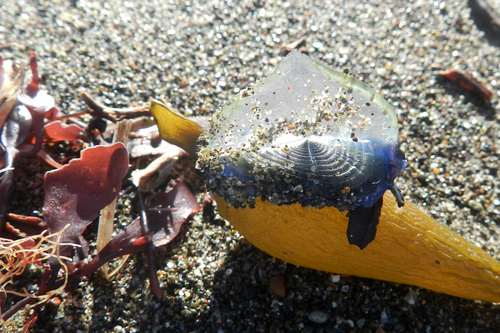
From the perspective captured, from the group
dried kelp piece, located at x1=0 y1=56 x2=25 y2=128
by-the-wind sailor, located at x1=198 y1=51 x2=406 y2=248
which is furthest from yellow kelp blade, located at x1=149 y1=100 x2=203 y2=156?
dried kelp piece, located at x1=0 y1=56 x2=25 y2=128

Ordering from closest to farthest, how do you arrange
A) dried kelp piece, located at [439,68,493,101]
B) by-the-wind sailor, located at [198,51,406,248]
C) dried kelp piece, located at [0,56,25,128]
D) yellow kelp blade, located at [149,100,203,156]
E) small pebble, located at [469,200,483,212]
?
by-the-wind sailor, located at [198,51,406,248], yellow kelp blade, located at [149,100,203,156], dried kelp piece, located at [0,56,25,128], small pebble, located at [469,200,483,212], dried kelp piece, located at [439,68,493,101]

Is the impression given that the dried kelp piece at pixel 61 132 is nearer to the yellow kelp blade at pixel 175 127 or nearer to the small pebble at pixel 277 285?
the yellow kelp blade at pixel 175 127

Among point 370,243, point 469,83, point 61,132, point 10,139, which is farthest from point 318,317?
point 469,83

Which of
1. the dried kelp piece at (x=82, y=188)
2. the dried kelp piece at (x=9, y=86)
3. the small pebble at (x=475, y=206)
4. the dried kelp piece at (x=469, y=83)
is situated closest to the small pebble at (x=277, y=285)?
the dried kelp piece at (x=82, y=188)

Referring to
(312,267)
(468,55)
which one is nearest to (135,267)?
(312,267)

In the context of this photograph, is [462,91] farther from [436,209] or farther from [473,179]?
[436,209]

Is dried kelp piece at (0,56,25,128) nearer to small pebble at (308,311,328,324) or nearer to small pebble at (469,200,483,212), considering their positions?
small pebble at (308,311,328,324)
